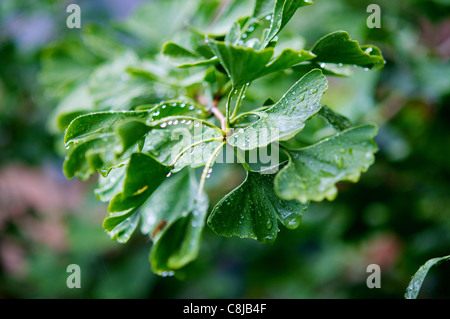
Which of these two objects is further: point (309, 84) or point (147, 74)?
point (147, 74)

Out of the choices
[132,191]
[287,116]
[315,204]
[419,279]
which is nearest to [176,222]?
[132,191]

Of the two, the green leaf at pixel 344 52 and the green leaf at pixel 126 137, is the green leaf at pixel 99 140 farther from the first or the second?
the green leaf at pixel 344 52

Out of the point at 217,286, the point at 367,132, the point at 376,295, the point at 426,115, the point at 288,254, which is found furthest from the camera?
the point at 217,286

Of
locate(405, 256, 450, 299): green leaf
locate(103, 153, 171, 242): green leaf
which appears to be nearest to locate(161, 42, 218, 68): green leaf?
locate(103, 153, 171, 242): green leaf

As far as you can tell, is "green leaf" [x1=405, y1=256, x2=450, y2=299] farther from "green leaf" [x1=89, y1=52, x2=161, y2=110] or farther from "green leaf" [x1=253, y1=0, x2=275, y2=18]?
"green leaf" [x1=89, y1=52, x2=161, y2=110]

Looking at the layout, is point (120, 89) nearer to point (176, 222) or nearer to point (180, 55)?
point (180, 55)
